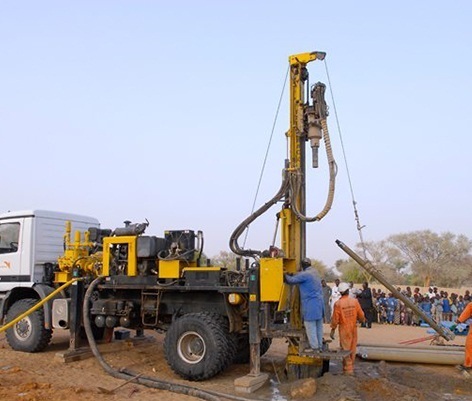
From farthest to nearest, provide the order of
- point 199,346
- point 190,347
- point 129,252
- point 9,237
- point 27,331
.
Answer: point 9,237 → point 27,331 → point 129,252 → point 190,347 → point 199,346

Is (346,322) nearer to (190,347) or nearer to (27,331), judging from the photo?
(190,347)

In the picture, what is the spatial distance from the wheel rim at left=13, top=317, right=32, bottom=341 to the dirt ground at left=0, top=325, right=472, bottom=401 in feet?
1.12

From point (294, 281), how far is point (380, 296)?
45.1 feet

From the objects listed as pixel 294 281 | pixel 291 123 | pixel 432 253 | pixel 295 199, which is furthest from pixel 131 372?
pixel 432 253

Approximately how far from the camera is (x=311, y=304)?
8.90 meters

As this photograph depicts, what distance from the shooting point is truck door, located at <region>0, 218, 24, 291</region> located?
1206 centimetres

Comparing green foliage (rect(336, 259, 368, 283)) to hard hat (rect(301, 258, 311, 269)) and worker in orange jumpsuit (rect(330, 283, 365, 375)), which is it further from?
hard hat (rect(301, 258, 311, 269))

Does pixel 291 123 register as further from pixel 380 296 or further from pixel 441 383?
pixel 380 296

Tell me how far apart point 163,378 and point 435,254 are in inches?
1797

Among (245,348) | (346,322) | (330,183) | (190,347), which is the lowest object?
(245,348)

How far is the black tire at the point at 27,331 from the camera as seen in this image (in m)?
11.5

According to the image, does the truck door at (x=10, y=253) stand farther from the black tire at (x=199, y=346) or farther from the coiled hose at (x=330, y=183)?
the coiled hose at (x=330, y=183)

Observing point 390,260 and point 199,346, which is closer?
point 199,346

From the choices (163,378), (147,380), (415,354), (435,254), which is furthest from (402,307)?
(435,254)
